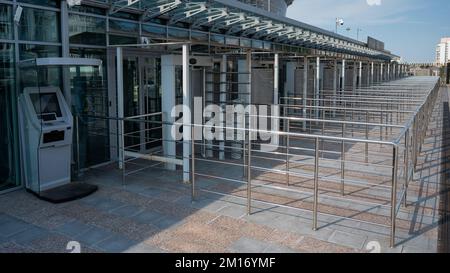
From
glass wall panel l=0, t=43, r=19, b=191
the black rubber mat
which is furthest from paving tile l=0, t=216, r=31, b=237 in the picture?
glass wall panel l=0, t=43, r=19, b=191

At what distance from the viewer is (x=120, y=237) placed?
13.9ft

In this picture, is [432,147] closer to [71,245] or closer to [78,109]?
[78,109]

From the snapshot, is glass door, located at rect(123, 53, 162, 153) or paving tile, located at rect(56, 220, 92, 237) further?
glass door, located at rect(123, 53, 162, 153)

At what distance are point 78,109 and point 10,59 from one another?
1.40 m

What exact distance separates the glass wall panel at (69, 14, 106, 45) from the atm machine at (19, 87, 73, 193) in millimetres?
1099

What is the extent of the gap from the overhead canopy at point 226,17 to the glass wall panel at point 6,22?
174cm

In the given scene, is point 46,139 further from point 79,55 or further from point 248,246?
point 248,246

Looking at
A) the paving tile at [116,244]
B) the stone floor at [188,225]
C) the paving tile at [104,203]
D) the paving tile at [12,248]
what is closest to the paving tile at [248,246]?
the stone floor at [188,225]

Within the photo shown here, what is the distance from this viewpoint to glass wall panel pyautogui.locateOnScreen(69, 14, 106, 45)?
21.2 ft

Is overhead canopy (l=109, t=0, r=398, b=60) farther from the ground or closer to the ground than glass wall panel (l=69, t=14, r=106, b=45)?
farther from the ground

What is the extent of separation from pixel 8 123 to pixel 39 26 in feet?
4.69

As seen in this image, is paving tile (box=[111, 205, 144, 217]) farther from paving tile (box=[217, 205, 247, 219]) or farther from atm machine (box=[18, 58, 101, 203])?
paving tile (box=[217, 205, 247, 219])

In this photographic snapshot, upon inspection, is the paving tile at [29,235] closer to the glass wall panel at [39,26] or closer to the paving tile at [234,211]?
the paving tile at [234,211]
